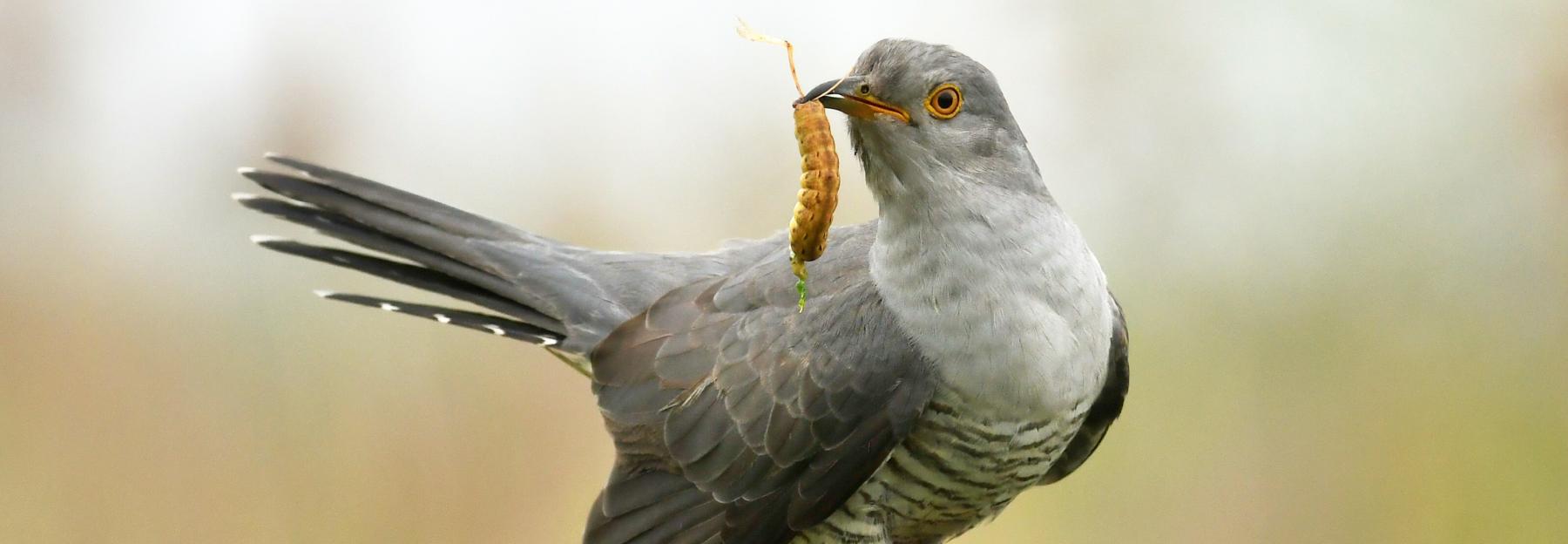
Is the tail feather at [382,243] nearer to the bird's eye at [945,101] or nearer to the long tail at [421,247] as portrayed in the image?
the long tail at [421,247]

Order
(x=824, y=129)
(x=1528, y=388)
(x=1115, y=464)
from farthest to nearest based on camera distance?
(x=1115, y=464)
(x=1528, y=388)
(x=824, y=129)

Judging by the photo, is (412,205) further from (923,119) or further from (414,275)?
(923,119)

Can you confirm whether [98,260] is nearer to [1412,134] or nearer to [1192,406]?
[1192,406]

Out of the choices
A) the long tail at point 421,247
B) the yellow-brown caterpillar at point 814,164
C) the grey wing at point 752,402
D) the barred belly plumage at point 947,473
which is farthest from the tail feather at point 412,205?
the yellow-brown caterpillar at point 814,164

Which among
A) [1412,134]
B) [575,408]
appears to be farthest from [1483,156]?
[575,408]

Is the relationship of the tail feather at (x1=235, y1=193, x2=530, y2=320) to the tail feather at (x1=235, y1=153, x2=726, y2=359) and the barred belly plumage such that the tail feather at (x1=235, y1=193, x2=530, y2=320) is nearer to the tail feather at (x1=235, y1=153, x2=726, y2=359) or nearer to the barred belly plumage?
the tail feather at (x1=235, y1=153, x2=726, y2=359)

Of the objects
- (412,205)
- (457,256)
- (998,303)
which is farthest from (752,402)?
(412,205)

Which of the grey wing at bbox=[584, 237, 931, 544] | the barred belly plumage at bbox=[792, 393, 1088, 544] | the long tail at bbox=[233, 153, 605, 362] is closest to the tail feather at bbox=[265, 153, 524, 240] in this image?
the long tail at bbox=[233, 153, 605, 362]
